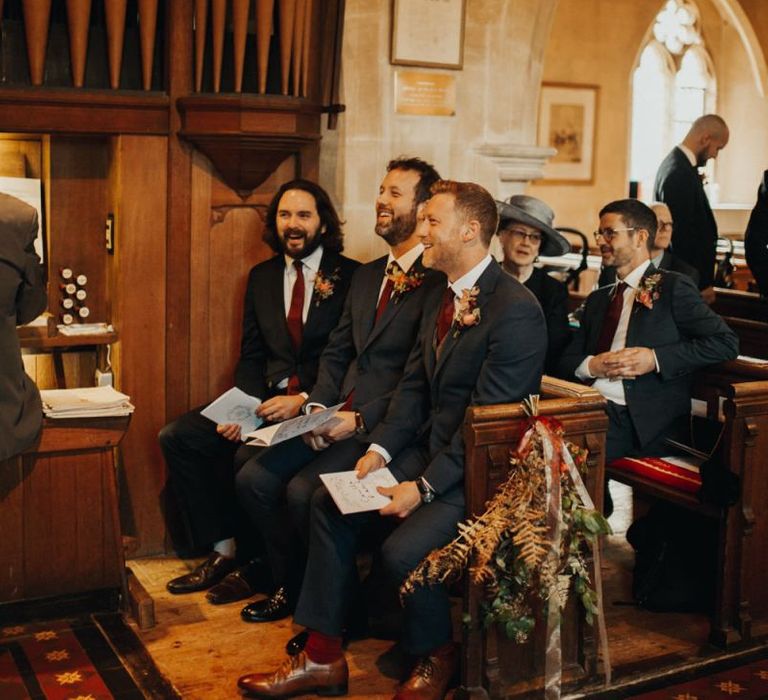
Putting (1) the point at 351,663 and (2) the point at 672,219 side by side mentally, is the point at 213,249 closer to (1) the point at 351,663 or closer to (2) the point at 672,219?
(1) the point at 351,663

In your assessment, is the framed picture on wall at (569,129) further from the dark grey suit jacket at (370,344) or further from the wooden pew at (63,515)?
the wooden pew at (63,515)

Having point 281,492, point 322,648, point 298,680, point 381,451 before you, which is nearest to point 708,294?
point 381,451

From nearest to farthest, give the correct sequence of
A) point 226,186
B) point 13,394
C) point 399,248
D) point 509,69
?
point 13,394, point 399,248, point 226,186, point 509,69

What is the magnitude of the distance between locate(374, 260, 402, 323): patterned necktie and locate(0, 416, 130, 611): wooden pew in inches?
41.1

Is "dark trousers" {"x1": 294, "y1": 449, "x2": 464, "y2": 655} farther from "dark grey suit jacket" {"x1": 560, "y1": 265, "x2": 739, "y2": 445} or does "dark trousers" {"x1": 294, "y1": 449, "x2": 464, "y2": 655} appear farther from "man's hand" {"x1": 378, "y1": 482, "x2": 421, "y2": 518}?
"dark grey suit jacket" {"x1": 560, "y1": 265, "x2": 739, "y2": 445}

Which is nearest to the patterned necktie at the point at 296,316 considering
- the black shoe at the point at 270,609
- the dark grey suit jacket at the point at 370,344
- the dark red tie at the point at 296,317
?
the dark red tie at the point at 296,317

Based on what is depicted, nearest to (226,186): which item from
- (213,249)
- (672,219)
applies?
(213,249)

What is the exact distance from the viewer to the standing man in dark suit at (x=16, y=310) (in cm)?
400

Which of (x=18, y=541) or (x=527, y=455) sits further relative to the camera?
(x=18, y=541)

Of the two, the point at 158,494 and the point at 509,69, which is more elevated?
the point at 509,69

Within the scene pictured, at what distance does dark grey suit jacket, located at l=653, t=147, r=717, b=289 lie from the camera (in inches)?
248

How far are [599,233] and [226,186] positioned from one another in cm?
157

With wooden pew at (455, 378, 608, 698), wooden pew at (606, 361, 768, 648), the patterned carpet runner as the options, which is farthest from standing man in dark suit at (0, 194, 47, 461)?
→ wooden pew at (606, 361, 768, 648)

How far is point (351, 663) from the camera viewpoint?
13.5ft
